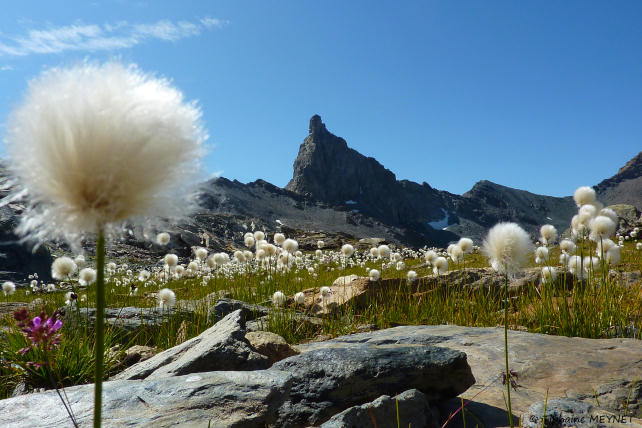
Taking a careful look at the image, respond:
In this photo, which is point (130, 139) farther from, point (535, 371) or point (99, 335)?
point (535, 371)

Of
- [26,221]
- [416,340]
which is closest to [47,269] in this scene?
[416,340]

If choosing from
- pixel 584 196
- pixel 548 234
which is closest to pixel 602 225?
pixel 584 196

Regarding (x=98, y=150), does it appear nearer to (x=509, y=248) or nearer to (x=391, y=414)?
(x=509, y=248)

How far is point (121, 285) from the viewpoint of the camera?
13.5m

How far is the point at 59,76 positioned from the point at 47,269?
26230 millimetres

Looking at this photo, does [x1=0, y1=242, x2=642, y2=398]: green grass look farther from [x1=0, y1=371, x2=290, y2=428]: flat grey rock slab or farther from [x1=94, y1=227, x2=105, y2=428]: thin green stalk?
[x1=94, y1=227, x2=105, y2=428]: thin green stalk

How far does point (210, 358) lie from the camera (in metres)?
3.85

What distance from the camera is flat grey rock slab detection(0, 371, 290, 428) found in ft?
7.94

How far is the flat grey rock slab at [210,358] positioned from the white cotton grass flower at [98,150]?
282 centimetres

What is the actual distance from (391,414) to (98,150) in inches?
103

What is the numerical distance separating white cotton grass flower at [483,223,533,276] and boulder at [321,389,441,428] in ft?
3.73

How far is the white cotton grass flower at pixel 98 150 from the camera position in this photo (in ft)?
3.75

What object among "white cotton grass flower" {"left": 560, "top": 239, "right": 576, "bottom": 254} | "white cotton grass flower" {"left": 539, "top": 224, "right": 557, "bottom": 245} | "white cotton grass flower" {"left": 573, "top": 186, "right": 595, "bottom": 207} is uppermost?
"white cotton grass flower" {"left": 573, "top": 186, "right": 595, "bottom": 207}

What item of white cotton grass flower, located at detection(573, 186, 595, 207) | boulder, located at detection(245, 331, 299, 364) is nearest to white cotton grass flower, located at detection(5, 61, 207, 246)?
boulder, located at detection(245, 331, 299, 364)
